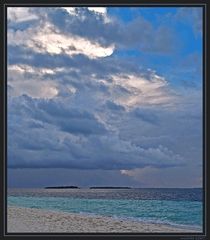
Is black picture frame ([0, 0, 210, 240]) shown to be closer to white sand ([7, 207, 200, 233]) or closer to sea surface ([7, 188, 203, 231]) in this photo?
white sand ([7, 207, 200, 233])

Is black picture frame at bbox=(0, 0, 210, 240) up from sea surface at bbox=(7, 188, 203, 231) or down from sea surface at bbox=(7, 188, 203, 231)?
up

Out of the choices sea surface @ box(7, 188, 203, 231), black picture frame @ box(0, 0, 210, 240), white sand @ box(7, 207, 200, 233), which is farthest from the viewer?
sea surface @ box(7, 188, 203, 231)

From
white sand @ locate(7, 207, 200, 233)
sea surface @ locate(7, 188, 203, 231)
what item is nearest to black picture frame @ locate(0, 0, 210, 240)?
white sand @ locate(7, 207, 200, 233)

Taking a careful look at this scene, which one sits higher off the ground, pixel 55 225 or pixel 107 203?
pixel 55 225

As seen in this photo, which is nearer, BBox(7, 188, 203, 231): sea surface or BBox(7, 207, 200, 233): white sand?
BBox(7, 207, 200, 233): white sand
